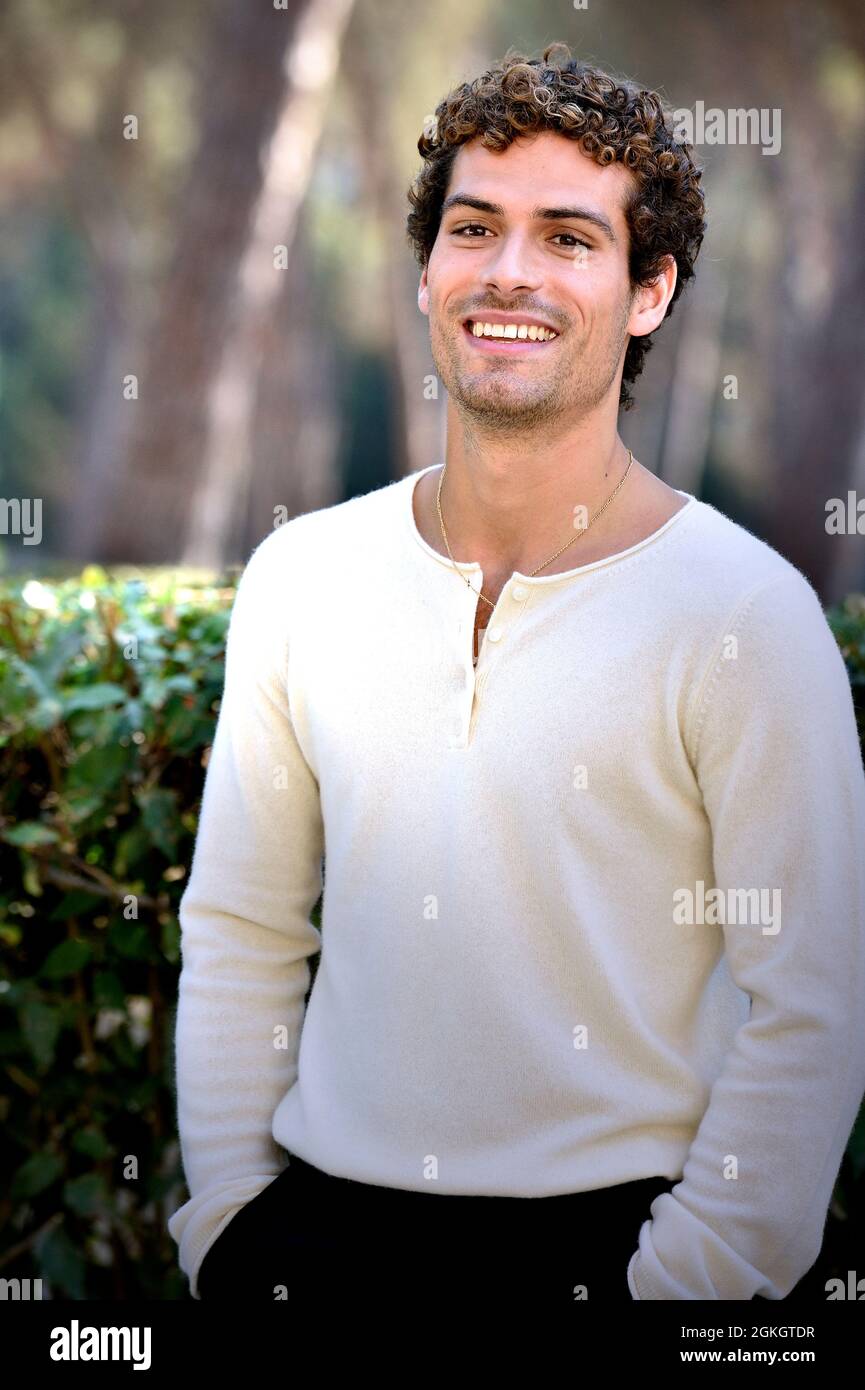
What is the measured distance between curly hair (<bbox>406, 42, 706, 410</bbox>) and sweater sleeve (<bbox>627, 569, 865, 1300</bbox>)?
23.2 inches

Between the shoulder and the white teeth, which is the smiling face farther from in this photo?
the shoulder

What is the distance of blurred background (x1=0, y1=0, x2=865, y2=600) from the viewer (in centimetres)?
981

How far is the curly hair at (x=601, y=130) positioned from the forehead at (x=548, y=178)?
0.04ft

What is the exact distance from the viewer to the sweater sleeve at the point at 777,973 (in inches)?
73.1

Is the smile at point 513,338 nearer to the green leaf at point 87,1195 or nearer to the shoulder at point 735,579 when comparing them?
the shoulder at point 735,579

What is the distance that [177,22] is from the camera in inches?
715

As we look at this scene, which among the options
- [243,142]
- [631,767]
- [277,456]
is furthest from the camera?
[277,456]

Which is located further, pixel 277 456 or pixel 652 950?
pixel 277 456

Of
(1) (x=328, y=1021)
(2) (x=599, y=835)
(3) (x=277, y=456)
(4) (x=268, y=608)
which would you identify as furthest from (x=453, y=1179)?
(3) (x=277, y=456)

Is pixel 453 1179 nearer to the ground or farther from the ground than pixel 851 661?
nearer to the ground

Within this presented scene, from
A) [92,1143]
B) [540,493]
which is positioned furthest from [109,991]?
[540,493]

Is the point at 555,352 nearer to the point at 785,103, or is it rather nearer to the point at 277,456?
the point at 785,103

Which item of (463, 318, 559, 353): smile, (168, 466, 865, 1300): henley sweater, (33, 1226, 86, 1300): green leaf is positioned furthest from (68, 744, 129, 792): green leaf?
(463, 318, 559, 353): smile

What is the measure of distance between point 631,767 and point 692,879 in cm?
16
